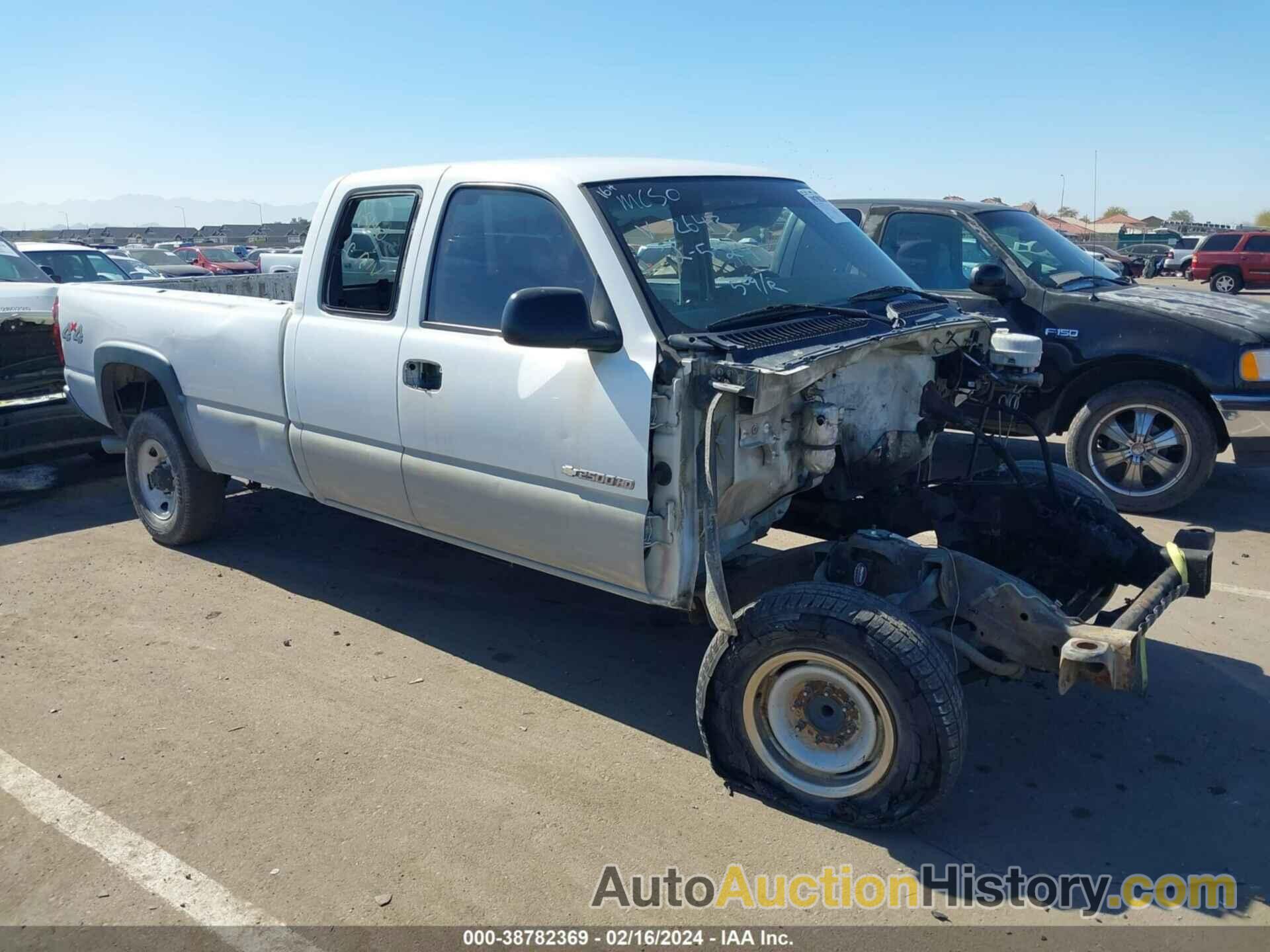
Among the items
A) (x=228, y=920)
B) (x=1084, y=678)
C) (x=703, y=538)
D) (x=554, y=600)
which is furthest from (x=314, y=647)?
(x=1084, y=678)

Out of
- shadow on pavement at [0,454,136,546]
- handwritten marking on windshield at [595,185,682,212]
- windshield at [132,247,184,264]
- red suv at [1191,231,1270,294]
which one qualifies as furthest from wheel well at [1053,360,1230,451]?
windshield at [132,247,184,264]

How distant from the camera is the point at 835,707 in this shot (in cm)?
351

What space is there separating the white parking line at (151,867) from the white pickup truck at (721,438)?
159 centimetres

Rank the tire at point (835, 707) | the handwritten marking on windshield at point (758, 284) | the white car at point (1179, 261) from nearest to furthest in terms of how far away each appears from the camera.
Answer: the tire at point (835, 707), the handwritten marking on windshield at point (758, 284), the white car at point (1179, 261)

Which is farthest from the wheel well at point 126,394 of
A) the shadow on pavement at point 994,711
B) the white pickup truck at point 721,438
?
the white pickup truck at point 721,438

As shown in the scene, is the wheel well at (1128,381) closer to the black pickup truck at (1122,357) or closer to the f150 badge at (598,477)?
the black pickup truck at (1122,357)

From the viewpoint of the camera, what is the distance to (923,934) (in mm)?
3008

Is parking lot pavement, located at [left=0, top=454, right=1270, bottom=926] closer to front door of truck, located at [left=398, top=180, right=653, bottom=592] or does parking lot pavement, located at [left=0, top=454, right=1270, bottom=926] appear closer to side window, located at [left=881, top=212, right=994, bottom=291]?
front door of truck, located at [left=398, top=180, right=653, bottom=592]

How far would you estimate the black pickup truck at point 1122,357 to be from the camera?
6492 mm

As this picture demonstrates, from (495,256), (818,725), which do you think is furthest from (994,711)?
(495,256)

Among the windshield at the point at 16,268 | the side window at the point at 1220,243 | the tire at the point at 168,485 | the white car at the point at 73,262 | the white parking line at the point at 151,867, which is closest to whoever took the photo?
the white parking line at the point at 151,867

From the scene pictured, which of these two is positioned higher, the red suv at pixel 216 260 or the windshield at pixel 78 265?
the red suv at pixel 216 260

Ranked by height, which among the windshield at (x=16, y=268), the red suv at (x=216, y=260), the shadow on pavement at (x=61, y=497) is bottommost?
the shadow on pavement at (x=61, y=497)

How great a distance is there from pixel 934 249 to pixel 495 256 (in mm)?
4516
